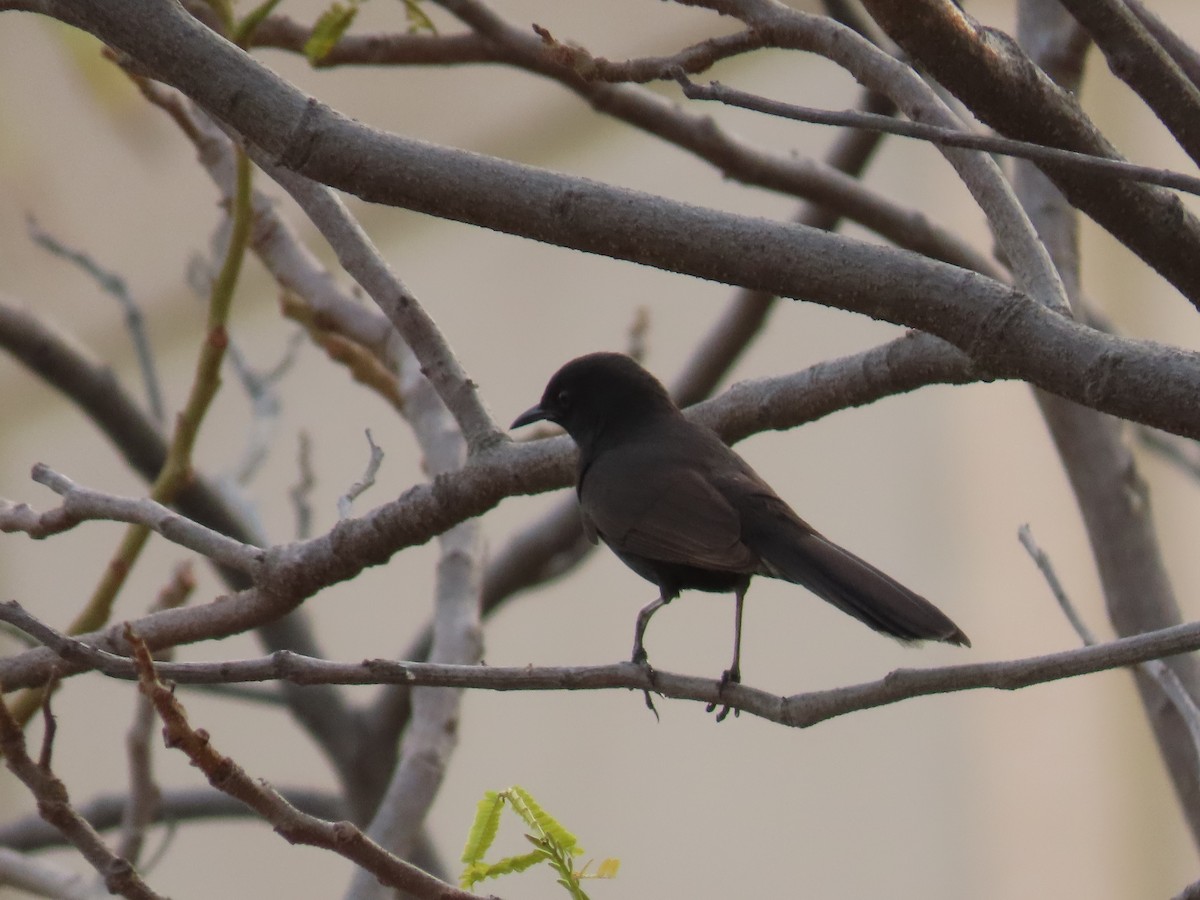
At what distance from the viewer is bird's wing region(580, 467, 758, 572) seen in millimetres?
2436

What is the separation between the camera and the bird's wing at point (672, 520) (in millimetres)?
2436

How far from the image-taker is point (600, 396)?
320 cm

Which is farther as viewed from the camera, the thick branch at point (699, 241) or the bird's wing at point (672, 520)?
the bird's wing at point (672, 520)

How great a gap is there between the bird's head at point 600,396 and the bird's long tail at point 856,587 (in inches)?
26.8

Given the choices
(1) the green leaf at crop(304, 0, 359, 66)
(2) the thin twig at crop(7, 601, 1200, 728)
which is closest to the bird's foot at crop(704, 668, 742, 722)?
(2) the thin twig at crop(7, 601, 1200, 728)

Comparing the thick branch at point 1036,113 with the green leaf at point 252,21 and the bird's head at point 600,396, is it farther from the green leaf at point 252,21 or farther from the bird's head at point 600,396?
the bird's head at point 600,396

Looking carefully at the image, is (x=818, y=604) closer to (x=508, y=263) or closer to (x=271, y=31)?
(x=508, y=263)

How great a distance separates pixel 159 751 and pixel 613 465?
19.3ft

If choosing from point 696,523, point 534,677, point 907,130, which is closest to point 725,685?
point 534,677

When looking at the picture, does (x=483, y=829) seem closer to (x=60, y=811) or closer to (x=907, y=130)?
(x=60, y=811)

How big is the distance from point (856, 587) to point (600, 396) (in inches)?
46.3

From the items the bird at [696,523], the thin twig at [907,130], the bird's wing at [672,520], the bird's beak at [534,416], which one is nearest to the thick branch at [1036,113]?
the thin twig at [907,130]

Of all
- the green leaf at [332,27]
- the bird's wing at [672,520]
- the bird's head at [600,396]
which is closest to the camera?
the green leaf at [332,27]

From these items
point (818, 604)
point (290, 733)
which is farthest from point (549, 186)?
point (290, 733)
